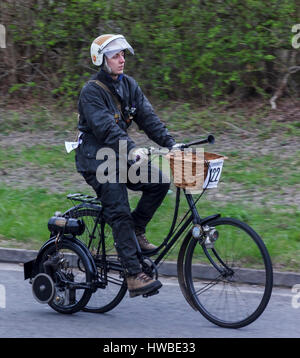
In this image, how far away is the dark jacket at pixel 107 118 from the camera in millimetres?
5180

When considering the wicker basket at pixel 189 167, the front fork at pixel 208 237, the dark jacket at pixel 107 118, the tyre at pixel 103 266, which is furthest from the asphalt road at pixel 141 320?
the dark jacket at pixel 107 118

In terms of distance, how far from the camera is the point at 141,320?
5.46 metres

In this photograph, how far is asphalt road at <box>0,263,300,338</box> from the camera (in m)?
5.12

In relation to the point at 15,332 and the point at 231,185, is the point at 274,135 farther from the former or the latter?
the point at 15,332

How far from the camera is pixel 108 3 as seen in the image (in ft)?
38.8

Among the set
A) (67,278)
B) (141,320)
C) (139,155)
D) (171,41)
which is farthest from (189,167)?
(171,41)

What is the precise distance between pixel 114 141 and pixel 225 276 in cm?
129

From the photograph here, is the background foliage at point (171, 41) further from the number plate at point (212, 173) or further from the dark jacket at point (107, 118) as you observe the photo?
the number plate at point (212, 173)

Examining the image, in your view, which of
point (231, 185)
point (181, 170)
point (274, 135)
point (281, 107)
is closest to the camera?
point (181, 170)

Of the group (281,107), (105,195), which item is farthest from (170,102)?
(105,195)

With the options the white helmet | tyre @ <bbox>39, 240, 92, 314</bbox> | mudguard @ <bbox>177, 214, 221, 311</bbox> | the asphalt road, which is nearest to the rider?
the white helmet

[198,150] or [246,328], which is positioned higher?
[198,150]

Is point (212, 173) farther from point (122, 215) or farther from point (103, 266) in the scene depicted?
point (103, 266)

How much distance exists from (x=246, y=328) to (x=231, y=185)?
12.5 ft
